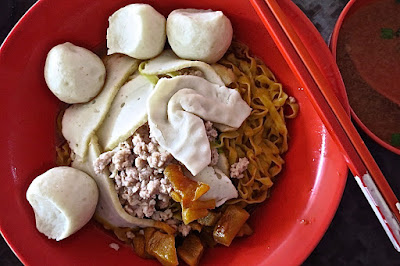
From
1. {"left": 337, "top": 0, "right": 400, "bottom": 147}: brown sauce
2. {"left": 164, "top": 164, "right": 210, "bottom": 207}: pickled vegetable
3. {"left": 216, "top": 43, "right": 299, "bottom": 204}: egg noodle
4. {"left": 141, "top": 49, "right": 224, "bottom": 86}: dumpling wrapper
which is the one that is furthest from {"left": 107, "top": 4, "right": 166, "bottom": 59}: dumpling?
{"left": 337, "top": 0, "right": 400, "bottom": 147}: brown sauce

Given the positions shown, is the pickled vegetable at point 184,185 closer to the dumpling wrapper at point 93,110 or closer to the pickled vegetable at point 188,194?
the pickled vegetable at point 188,194

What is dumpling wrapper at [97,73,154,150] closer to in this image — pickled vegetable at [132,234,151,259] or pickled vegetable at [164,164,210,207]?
pickled vegetable at [164,164,210,207]

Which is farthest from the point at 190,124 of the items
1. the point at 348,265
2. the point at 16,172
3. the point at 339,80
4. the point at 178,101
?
the point at 348,265

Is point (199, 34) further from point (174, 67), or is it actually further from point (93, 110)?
point (93, 110)

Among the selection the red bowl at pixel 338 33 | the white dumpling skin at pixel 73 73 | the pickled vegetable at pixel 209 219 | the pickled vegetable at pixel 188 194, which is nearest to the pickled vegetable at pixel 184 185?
the pickled vegetable at pixel 188 194

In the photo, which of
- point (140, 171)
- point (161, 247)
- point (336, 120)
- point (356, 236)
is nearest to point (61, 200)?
point (140, 171)
